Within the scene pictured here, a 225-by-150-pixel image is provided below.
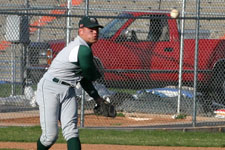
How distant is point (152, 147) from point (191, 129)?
2188 mm

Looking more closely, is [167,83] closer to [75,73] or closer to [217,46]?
[217,46]

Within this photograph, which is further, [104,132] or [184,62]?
[184,62]

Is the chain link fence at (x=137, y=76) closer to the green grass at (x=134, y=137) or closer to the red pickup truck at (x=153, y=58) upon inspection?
the red pickup truck at (x=153, y=58)

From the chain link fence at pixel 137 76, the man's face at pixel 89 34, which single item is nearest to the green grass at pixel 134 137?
the chain link fence at pixel 137 76

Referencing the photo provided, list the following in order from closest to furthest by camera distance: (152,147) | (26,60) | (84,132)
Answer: (152,147) < (84,132) < (26,60)

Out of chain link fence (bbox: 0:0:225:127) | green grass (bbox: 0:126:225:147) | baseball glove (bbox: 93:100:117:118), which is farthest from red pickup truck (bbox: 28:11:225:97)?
baseball glove (bbox: 93:100:117:118)

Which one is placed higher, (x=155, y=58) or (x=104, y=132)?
(x=155, y=58)

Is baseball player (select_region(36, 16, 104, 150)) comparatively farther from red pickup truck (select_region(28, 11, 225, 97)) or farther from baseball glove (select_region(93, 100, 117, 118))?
red pickup truck (select_region(28, 11, 225, 97))

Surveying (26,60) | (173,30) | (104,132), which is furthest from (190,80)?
(26,60)

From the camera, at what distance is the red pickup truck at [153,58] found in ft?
42.0

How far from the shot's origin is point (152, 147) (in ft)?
32.1

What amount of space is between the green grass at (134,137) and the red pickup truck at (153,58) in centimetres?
165

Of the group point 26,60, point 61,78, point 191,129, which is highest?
point 61,78

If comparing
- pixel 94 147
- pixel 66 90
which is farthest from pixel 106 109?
pixel 94 147
